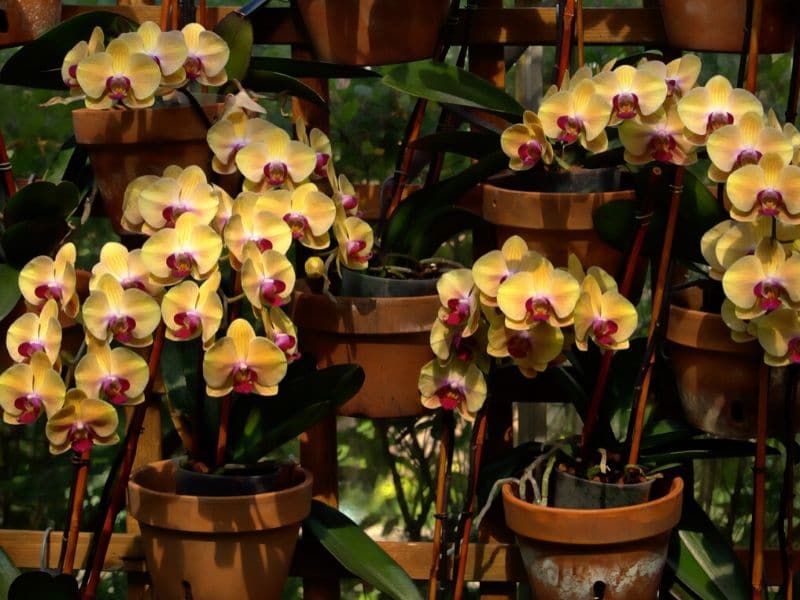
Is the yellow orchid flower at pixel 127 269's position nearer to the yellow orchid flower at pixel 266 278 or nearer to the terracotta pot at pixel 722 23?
the yellow orchid flower at pixel 266 278

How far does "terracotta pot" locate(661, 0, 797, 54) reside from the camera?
72.6 inches

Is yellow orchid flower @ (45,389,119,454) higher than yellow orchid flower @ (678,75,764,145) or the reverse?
the reverse

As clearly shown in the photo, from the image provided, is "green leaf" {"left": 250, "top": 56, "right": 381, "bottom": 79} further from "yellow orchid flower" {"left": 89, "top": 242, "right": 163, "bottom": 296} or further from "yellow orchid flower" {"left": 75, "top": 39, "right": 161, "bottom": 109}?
"yellow orchid flower" {"left": 89, "top": 242, "right": 163, "bottom": 296}

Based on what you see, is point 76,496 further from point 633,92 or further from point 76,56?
point 633,92

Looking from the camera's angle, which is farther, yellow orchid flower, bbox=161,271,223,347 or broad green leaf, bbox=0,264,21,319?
broad green leaf, bbox=0,264,21,319

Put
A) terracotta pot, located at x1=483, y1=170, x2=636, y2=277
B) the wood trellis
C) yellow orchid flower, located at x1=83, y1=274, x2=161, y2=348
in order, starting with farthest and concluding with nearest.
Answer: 1. the wood trellis
2. terracotta pot, located at x1=483, y1=170, x2=636, y2=277
3. yellow orchid flower, located at x1=83, y1=274, x2=161, y2=348

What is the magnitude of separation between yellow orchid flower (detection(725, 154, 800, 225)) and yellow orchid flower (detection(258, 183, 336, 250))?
44 centimetres

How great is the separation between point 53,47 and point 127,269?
361mm

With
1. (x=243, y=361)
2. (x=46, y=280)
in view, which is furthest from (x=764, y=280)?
Answer: (x=46, y=280)

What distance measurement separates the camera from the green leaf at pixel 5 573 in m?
1.82

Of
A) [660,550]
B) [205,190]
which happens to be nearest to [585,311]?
[660,550]

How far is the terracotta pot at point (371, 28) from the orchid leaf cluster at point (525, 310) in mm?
352

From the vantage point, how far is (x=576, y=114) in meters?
1.66

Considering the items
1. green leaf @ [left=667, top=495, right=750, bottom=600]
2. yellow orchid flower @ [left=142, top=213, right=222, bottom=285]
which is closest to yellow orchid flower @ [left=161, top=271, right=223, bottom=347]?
yellow orchid flower @ [left=142, top=213, right=222, bottom=285]
